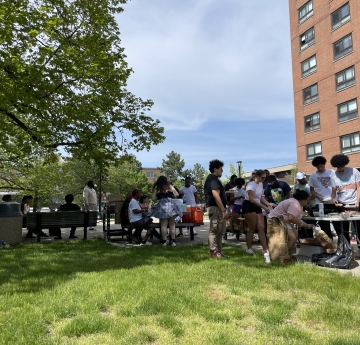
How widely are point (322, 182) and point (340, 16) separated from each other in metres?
26.0

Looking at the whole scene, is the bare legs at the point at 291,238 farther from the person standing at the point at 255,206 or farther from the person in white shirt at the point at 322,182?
the person in white shirt at the point at 322,182

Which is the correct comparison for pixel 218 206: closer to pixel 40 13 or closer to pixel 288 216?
pixel 288 216

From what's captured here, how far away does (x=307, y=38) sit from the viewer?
101ft

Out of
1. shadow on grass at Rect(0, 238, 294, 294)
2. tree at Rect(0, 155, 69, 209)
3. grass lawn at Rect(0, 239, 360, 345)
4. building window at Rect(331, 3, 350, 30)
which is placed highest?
building window at Rect(331, 3, 350, 30)

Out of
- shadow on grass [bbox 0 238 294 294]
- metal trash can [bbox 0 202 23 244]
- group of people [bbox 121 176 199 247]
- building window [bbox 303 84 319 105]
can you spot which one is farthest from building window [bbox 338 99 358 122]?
metal trash can [bbox 0 202 23 244]

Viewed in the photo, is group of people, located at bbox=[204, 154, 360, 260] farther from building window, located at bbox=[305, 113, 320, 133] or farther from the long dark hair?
building window, located at bbox=[305, 113, 320, 133]

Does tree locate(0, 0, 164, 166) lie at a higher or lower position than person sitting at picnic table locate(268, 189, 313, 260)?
higher

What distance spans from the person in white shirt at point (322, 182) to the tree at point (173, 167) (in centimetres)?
9207

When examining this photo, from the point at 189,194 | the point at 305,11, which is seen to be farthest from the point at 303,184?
the point at 305,11

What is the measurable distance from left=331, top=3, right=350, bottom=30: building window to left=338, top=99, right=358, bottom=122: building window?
6585 millimetres

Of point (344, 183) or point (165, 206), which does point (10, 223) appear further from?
point (344, 183)

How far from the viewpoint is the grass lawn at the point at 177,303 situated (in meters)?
2.84

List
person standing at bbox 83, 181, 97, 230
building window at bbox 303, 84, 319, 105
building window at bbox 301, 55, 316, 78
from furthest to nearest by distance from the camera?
building window at bbox 301, 55, 316, 78
building window at bbox 303, 84, 319, 105
person standing at bbox 83, 181, 97, 230

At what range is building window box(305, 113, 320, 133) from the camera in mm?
29766
